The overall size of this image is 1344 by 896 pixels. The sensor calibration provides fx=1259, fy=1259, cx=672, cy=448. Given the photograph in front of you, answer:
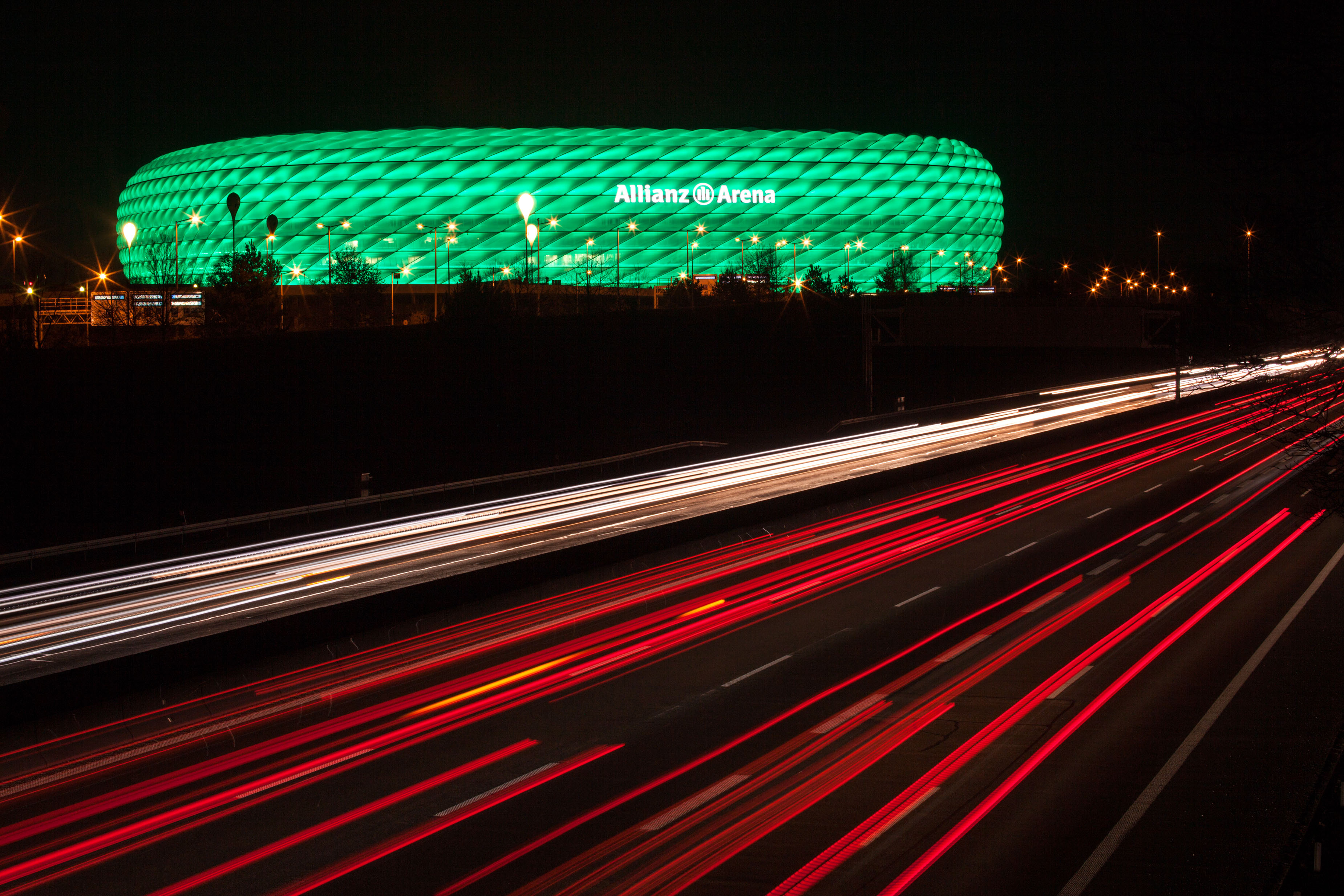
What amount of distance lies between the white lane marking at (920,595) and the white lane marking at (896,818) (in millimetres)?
7061

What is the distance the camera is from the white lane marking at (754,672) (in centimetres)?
1169

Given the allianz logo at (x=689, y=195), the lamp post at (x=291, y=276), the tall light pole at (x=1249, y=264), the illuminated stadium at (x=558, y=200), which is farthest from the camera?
the allianz logo at (x=689, y=195)

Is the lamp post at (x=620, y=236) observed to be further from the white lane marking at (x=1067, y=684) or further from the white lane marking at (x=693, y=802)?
the white lane marking at (x=693, y=802)

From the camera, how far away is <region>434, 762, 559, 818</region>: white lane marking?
8.12m

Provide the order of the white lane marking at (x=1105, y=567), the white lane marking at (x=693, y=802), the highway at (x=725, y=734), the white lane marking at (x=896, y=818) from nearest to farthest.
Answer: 1. the highway at (x=725, y=734)
2. the white lane marking at (x=896, y=818)
3. the white lane marking at (x=693, y=802)
4. the white lane marking at (x=1105, y=567)

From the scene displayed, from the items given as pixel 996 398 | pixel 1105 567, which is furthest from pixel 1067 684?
pixel 996 398

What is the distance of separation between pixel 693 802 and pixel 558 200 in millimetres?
95905

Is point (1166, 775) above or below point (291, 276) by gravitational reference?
below

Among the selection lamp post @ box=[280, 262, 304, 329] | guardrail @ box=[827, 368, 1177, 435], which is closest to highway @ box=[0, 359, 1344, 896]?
guardrail @ box=[827, 368, 1177, 435]

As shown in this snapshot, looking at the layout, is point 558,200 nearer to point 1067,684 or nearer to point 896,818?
point 1067,684

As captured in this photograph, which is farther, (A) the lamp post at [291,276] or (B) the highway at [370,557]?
(A) the lamp post at [291,276]

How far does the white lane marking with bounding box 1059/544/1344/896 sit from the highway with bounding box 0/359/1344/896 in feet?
0.11

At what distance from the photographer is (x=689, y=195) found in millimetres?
102688

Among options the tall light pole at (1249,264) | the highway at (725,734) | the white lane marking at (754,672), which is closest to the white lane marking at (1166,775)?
the highway at (725,734)
